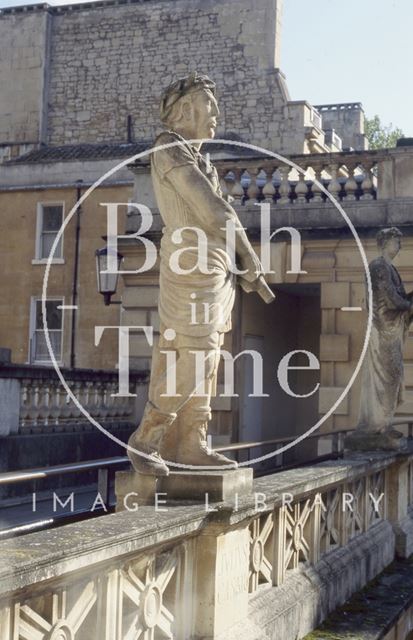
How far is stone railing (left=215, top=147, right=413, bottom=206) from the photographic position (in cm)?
1680

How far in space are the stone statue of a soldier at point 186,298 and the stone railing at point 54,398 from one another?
8011 mm

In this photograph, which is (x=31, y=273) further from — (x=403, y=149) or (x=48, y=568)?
(x=48, y=568)

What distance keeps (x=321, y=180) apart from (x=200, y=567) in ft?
41.0

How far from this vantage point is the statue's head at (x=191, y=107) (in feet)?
20.0

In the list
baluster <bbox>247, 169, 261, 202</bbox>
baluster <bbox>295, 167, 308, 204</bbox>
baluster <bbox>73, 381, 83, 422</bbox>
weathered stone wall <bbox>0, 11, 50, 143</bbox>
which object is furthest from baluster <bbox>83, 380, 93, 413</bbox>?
weathered stone wall <bbox>0, 11, 50, 143</bbox>

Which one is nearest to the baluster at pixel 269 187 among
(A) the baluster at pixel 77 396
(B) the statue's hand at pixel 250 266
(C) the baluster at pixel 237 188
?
(C) the baluster at pixel 237 188

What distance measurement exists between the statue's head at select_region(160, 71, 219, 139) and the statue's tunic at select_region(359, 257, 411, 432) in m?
4.51

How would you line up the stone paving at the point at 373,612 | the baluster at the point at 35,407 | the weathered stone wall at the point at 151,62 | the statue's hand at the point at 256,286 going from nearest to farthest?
the statue's hand at the point at 256,286 → the stone paving at the point at 373,612 → the baluster at the point at 35,407 → the weathered stone wall at the point at 151,62

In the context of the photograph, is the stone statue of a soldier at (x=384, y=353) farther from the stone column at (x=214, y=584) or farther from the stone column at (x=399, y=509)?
the stone column at (x=214, y=584)

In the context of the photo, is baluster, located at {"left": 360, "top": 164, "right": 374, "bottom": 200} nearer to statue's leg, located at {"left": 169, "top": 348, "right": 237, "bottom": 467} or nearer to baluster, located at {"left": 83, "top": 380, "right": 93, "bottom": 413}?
baluster, located at {"left": 83, "top": 380, "right": 93, "bottom": 413}

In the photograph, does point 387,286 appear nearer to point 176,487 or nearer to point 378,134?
point 176,487

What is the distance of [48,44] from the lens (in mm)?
37188

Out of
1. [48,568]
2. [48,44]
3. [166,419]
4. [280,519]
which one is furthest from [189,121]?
[48,44]

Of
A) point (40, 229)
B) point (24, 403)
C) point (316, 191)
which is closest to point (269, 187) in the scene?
point (316, 191)
